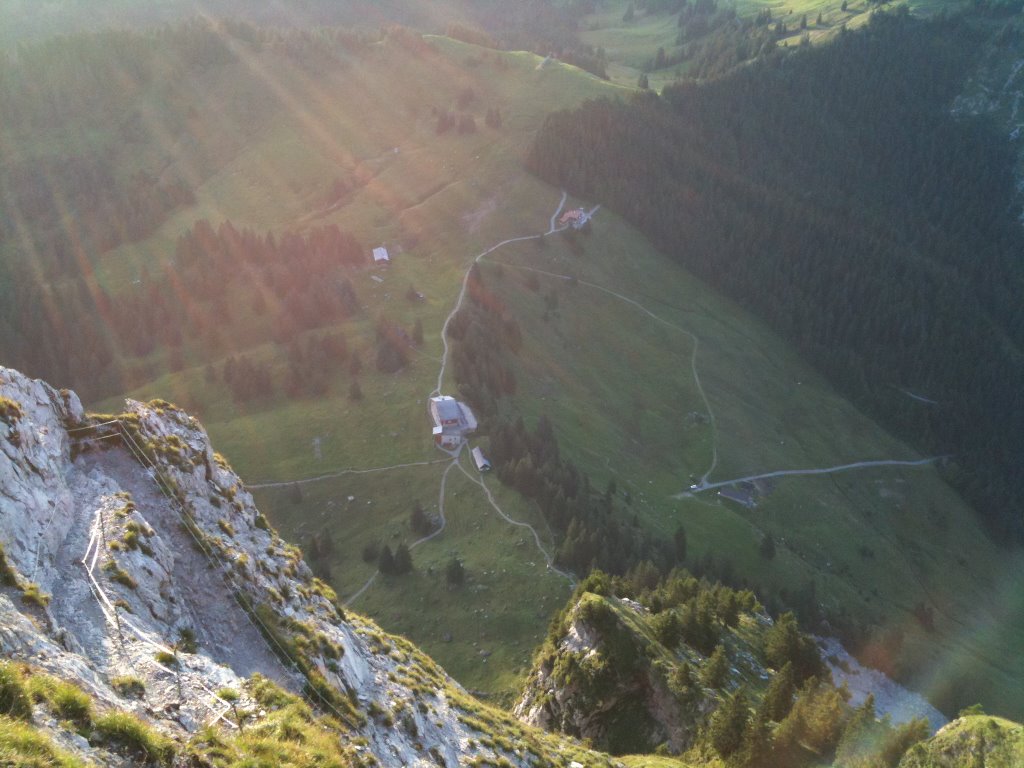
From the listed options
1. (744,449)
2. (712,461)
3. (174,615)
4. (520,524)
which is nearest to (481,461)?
(520,524)

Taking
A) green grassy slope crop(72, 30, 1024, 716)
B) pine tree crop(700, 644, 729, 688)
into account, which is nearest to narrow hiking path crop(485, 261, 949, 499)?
green grassy slope crop(72, 30, 1024, 716)

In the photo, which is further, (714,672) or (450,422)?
(450,422)

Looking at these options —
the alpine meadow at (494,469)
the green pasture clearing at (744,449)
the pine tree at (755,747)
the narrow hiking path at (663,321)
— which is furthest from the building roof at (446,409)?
the pine tree at (755,747)

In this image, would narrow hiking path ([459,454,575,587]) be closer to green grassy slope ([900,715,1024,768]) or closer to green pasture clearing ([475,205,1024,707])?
green pasture clearing ([475,205,1024,707])

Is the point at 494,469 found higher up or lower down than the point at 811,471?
higher up

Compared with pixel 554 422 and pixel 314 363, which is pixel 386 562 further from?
pixel 314 363

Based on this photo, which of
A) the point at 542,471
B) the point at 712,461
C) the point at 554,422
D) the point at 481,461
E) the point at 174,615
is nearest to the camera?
the point at 174,615

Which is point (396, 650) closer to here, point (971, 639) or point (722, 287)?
point (971, 639)

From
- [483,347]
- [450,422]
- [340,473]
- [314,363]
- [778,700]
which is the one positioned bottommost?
[340,473]
